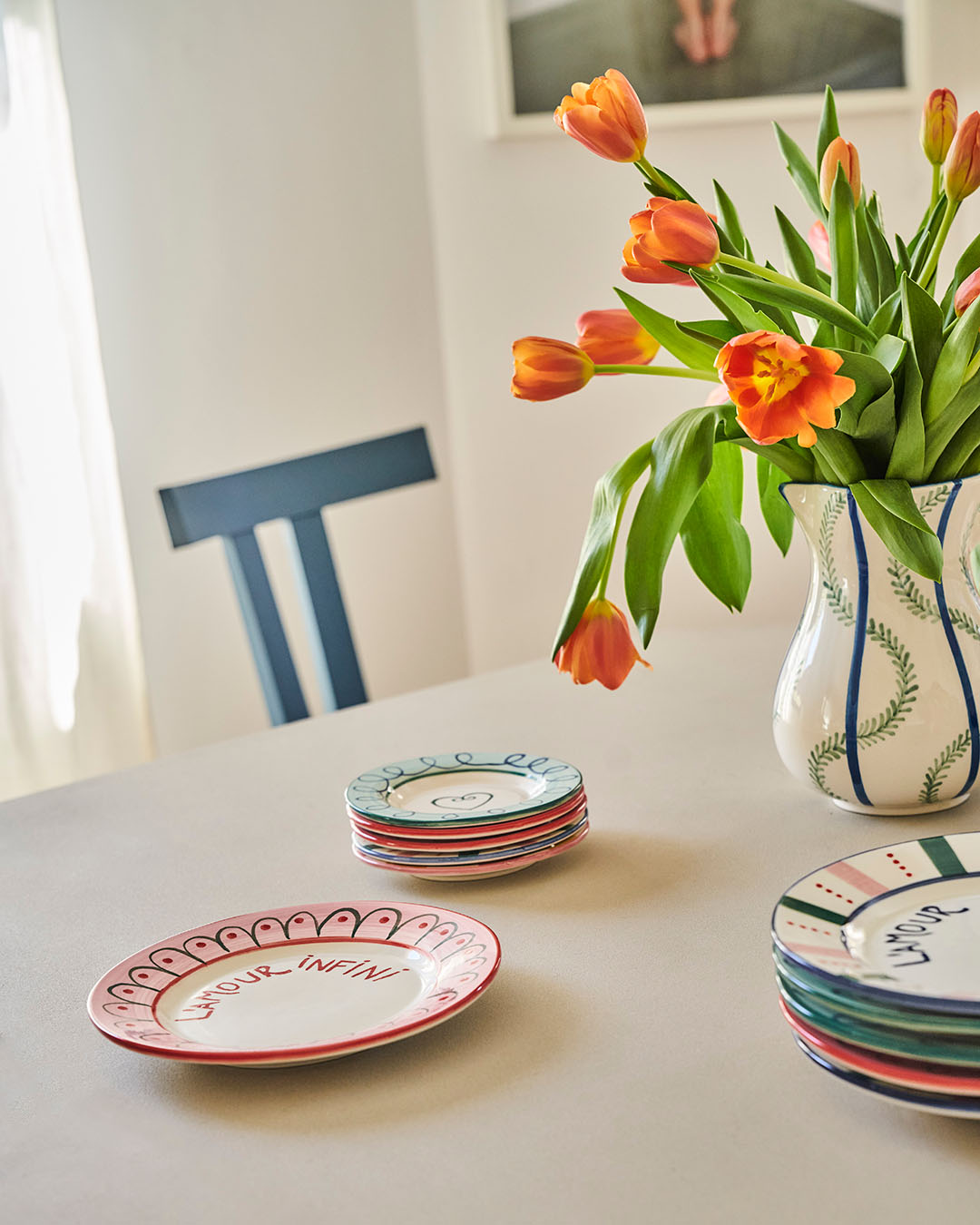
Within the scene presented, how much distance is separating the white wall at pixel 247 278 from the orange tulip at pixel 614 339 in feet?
5.05

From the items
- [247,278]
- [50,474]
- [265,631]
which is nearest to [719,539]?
[265,631]

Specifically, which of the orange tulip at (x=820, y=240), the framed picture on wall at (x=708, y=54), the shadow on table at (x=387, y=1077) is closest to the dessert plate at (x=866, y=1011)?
the shadow on table at (x=387, y=1077)

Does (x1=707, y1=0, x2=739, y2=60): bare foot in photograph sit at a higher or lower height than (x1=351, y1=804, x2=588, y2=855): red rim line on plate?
higher

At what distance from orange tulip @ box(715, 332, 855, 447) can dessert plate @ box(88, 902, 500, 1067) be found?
1.02 ft

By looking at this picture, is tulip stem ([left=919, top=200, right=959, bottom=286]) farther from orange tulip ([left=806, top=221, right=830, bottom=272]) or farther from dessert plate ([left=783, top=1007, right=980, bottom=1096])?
dessert plate ([left=783, top=1007, right=980, bottom=1096])

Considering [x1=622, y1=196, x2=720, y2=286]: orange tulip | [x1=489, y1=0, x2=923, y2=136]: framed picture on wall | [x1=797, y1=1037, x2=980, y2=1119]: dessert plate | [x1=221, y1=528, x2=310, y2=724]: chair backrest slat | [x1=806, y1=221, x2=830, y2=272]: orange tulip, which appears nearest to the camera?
[x1=797, y1=1037, x2=980, y2=1119]: dessert plate

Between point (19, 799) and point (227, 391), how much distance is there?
54.4 inches

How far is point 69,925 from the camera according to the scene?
824 millimetres

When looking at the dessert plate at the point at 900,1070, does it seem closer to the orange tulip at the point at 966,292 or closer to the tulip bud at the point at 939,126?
the orange tulip at the point at 966,292

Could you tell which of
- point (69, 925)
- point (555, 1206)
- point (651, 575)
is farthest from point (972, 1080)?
point (69, 925)

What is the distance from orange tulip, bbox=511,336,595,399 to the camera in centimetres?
84

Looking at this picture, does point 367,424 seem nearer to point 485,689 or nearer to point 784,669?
point 485,689

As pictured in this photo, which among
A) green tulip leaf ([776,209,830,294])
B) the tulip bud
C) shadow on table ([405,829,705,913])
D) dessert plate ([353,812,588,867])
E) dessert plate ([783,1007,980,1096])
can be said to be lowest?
shadow on table ([405,829,705,913])

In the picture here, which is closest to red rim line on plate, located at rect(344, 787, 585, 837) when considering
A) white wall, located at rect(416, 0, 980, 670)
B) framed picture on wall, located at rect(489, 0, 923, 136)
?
white wall, located at rect(416, 0, 980, 670)
